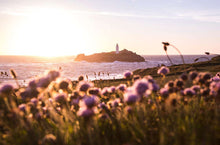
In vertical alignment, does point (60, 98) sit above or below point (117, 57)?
below

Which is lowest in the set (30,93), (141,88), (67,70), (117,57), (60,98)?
(67,70)

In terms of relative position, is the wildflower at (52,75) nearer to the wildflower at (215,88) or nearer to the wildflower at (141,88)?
the wildflower at (141,88)

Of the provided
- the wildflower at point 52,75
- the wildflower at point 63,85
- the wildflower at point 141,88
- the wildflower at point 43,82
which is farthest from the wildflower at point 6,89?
the wildflower at point 141,88

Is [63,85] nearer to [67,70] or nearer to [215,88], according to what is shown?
[215,88]

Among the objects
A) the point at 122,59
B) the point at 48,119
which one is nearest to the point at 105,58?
the point at 122,59

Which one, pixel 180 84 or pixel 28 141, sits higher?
pixel 180 84

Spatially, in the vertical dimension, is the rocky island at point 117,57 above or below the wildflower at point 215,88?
above

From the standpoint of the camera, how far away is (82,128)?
2717 mm

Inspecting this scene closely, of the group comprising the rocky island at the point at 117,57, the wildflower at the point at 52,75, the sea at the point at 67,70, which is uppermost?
the rocky island at the point at 117,57

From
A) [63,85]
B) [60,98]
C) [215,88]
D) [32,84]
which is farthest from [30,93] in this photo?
[215,88]

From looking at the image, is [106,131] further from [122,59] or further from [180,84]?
[122,59]

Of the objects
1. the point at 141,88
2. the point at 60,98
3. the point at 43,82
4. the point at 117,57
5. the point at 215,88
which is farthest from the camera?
the point at 117,57

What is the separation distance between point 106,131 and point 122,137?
38 centimetres

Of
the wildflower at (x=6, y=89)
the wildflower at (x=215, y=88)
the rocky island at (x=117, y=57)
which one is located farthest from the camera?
the rocky island at (x=117, y=57)
